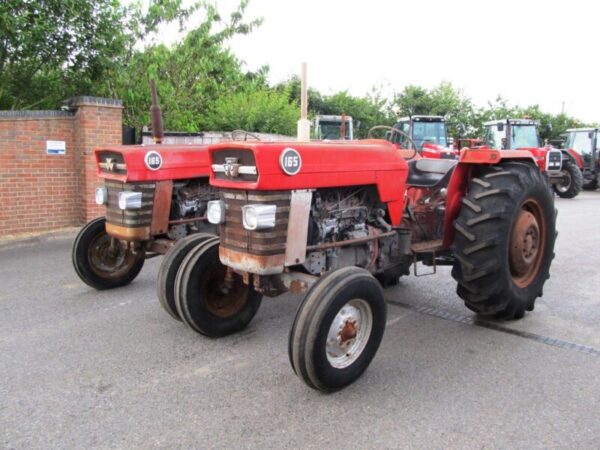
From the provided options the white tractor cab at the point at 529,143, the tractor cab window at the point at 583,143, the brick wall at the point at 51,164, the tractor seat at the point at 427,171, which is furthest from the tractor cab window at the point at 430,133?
the tractor seat at the point at 427,171

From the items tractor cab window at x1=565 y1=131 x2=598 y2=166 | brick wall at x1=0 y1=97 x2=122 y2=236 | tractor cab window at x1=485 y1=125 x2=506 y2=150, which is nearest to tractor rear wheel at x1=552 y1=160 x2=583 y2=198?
tractor cab window at x1=485 y1=125 x2=506 y2=150

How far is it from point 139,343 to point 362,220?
74.3 inches

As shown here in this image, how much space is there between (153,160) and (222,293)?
58.7 inches

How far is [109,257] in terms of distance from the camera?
217 inches

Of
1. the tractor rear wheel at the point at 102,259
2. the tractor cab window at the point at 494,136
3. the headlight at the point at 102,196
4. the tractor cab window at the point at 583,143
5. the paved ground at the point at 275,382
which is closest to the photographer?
the paved ground at the point at 275,382

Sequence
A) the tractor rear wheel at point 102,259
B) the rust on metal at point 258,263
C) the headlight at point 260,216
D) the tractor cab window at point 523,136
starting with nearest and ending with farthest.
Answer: the headlight at point 260,216 → the rust on metal at point 258,263 → the tractor rear wheel at point 102,259 → the tractor cab window at point 523,136

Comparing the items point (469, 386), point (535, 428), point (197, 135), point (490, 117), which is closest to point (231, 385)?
point (469, 386)

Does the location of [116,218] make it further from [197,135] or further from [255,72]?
[255,72]

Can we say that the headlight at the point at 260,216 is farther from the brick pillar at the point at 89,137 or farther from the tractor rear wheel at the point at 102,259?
the brick pillar at the point at 89,137

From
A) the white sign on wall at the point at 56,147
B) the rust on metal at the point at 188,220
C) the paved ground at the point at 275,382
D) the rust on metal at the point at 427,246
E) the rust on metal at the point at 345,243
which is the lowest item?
the paved ground at the point at 275,382

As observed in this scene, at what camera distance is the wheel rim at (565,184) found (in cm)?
1616

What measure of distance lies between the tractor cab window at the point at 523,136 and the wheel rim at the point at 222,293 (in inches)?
548

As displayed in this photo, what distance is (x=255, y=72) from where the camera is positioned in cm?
1356

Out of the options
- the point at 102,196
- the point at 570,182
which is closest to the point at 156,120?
the point at 102,196
